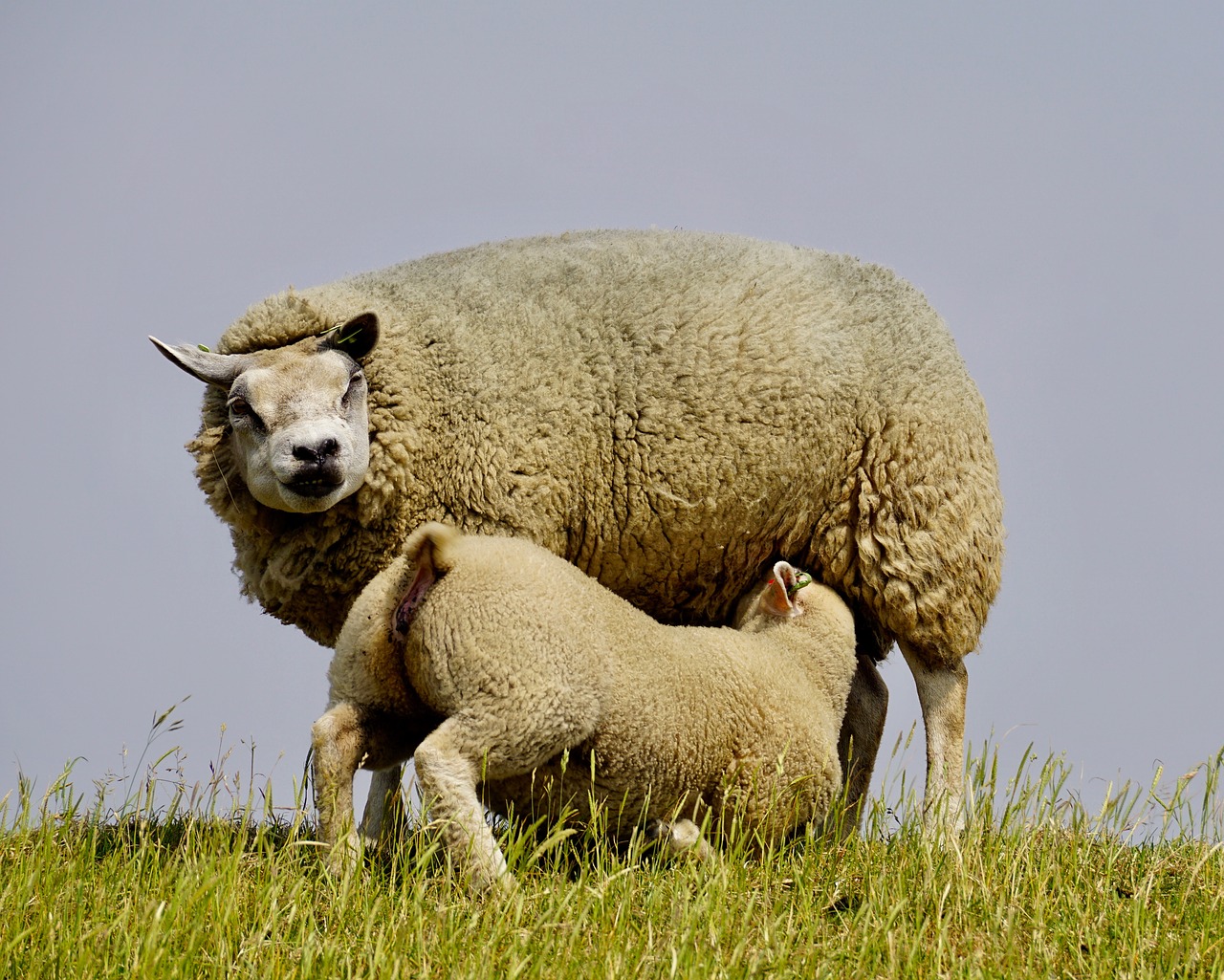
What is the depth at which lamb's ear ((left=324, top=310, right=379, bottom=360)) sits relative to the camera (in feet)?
17.9

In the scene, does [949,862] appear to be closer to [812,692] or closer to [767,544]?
[812,692]

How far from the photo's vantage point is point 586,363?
224 inches

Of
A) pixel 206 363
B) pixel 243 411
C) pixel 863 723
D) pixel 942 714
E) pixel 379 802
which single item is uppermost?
pixel 206 363

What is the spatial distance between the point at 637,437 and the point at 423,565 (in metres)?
1.58

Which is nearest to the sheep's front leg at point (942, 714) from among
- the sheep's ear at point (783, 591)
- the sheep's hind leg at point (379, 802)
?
the sheep's ear at point (783, 591)

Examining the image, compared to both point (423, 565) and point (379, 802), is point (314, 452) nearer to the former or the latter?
point (423, 565)

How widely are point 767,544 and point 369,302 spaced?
1.95 metres

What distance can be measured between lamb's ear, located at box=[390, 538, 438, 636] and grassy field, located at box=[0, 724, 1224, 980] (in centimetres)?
65

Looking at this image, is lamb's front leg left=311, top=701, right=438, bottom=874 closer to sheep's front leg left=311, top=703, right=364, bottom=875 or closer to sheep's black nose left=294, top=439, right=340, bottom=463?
sheep's front leg left=311, top=703, right=364, bottom=875

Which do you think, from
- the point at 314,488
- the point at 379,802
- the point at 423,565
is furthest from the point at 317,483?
the point at 379,802

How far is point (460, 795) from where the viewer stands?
397 cm

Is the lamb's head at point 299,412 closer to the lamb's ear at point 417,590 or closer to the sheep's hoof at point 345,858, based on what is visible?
the lamb's ear at point 417,590

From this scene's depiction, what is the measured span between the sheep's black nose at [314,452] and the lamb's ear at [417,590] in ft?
3.29

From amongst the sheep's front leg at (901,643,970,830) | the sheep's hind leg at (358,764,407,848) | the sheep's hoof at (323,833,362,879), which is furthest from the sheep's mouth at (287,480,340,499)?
the sheep's front leg at (901,643,970,830)
